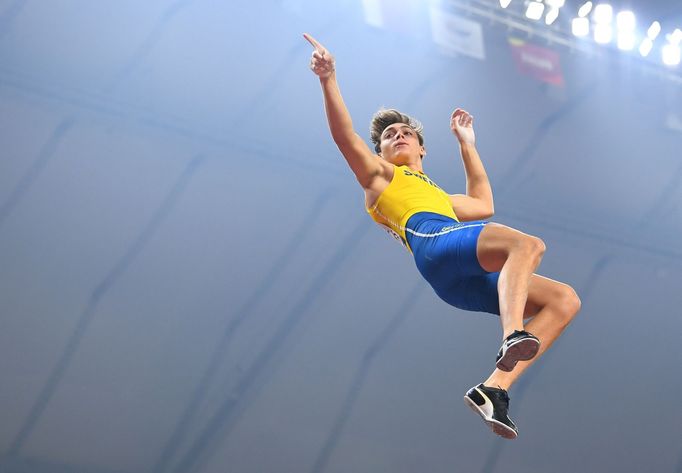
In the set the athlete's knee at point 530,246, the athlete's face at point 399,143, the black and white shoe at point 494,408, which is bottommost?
the black and white shoe at point 494,408

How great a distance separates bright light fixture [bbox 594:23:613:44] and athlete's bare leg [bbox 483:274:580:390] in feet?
17.6

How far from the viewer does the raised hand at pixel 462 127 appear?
3.81m

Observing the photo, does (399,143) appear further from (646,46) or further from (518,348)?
(646,46)

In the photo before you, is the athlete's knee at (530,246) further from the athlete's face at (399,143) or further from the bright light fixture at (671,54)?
the bright light fixture at (671,54)

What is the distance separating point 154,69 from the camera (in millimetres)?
5898

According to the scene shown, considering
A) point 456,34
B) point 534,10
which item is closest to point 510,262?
point 456,34

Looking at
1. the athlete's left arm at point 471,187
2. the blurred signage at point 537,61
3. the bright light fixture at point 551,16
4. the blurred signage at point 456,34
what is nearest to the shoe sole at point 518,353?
the athlete's left arm at point 471,187

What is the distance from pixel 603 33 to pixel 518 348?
6.02 metres

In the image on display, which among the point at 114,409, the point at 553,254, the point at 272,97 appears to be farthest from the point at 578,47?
the point at 114,409

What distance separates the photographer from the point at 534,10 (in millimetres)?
7203

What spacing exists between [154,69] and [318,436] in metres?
3.02

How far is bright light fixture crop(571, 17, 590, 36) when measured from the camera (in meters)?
7.45

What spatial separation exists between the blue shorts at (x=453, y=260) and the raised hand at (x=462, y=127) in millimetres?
796

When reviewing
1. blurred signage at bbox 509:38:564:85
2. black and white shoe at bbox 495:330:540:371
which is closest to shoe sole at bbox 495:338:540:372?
black and white shoe at bbox 495:330:540:371
